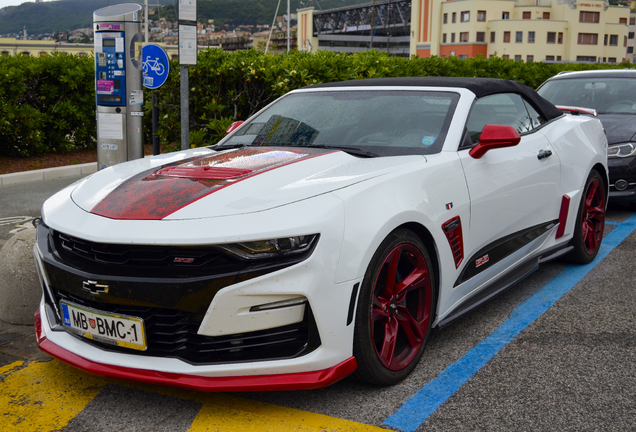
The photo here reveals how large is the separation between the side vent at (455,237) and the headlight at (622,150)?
4478mm

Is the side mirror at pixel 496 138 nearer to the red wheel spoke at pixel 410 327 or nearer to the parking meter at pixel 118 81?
the red wheel spoke at pixel 410 327

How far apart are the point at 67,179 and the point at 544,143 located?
7.19 metres

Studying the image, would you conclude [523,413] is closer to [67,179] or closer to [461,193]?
[461,193]

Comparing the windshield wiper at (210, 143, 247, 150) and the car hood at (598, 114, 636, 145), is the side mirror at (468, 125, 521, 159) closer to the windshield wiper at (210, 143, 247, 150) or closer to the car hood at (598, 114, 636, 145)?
the windshield wiper at (210, 143, 247, 150)

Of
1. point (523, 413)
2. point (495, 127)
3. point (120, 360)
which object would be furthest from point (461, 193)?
point (120, 360)

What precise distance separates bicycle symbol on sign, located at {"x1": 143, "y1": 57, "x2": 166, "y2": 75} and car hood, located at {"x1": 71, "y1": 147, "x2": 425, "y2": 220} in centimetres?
389

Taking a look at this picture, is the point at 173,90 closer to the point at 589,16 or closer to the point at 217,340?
the point at 217,340

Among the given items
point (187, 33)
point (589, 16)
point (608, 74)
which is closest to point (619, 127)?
point (608, 74)

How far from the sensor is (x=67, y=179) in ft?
30.8

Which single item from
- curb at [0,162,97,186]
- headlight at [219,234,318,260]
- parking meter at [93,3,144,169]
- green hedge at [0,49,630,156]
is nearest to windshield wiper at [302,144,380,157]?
headlight at [219,234,318,260]

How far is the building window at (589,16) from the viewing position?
8856 centimetres

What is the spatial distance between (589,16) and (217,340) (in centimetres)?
9823

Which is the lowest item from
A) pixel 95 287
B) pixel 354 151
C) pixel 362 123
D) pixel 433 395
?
pixel 433 395

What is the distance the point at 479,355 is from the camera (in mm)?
3391
